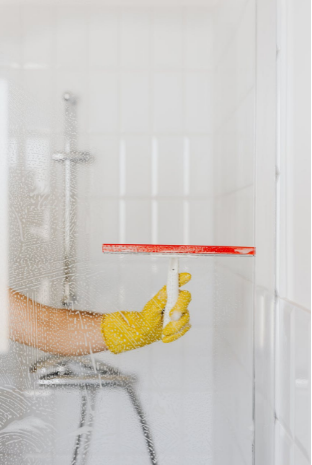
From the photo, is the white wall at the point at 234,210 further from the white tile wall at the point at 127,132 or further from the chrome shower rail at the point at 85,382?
the chrome shower rail at the point at 85,382

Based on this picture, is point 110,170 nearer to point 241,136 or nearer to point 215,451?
point 241,136

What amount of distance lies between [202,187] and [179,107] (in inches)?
5.5

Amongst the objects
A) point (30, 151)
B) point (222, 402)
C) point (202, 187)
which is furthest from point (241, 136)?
point (222, 402)

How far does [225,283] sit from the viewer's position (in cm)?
85

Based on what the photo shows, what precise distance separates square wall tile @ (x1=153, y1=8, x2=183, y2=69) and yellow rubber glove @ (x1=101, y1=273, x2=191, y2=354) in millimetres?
378

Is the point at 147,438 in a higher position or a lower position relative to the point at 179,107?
lower

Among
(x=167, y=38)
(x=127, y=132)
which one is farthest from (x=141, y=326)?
(x=167, y=38)

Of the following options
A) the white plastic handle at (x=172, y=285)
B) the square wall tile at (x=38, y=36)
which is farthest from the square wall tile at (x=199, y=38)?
the white plastic handle at (x=172, y=285)

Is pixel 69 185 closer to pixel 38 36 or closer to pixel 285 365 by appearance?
pixel 38 36

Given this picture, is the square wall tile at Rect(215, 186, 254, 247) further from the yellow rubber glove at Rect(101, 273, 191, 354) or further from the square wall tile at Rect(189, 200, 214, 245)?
the yellow rubber glove at Rect(101, 273, 191, 354)

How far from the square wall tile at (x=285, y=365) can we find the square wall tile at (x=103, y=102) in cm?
41

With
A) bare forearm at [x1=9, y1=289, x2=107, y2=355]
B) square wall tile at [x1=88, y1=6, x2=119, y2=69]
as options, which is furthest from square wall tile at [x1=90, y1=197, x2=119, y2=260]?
square wall tile at [x1=88, y1=6, x2=119, y2=69]

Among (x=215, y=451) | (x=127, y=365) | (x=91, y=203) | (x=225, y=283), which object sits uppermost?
(x=91, y=203)

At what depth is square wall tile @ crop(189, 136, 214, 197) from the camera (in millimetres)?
818
